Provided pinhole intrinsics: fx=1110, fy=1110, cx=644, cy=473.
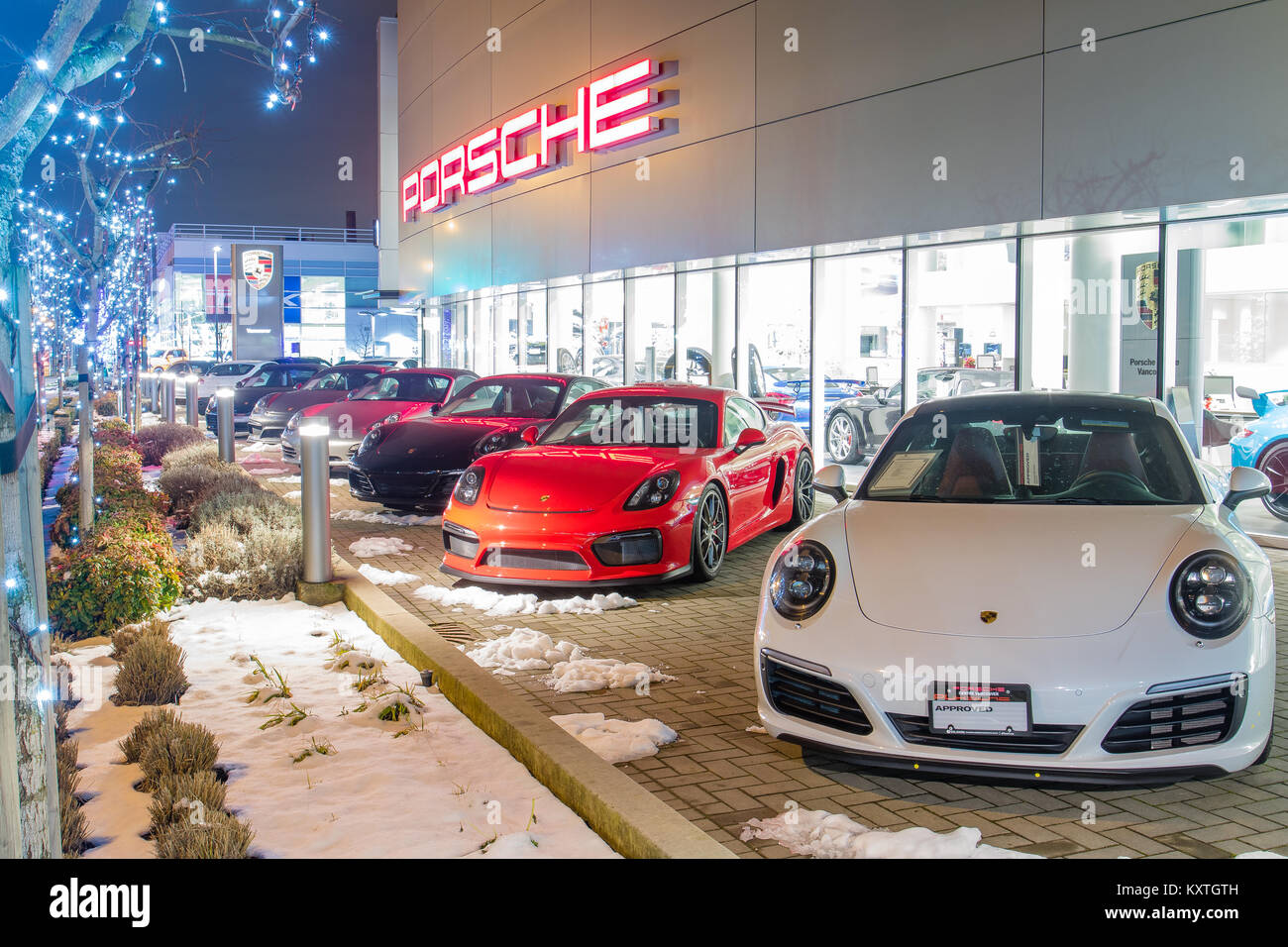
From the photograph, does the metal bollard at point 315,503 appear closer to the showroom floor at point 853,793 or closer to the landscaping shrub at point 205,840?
the showroom floor at point 853,793

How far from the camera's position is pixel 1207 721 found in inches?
156

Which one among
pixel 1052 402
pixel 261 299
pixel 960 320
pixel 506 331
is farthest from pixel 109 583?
pixel 261 299

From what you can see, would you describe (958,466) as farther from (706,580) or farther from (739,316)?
(739,316)

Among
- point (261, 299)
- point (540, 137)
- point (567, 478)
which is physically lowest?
point (567, 478)

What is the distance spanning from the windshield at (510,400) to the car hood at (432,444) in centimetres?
32

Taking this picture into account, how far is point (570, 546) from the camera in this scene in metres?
7.59

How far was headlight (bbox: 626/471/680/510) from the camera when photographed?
777 cm

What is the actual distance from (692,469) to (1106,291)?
573cm

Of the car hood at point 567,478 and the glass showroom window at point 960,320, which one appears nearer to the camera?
the car hood at point 567,478

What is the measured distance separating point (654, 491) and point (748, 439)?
1.18 metres

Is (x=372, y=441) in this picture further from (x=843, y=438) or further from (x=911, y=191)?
(x=843, y=438)

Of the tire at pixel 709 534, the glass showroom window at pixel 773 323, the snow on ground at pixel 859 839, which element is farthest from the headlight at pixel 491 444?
the snow on ground at pixel 859 839

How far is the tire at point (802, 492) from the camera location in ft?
34.1
